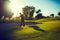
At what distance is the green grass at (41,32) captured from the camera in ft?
7.93

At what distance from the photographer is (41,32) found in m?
2.48

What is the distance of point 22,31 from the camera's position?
244 cm

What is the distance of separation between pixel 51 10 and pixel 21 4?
0.47 meters

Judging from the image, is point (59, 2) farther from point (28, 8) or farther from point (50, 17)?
point (28, 8)

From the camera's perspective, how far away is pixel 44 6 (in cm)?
258

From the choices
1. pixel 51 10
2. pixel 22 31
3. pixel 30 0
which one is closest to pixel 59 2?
pixel 51 10

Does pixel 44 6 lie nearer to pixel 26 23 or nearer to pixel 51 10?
pixel 51 10

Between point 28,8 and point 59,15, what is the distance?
0.48m

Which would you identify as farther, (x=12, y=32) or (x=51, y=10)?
(x=51, y=10)

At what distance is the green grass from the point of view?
7.93 feet

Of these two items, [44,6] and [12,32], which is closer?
[12,32]

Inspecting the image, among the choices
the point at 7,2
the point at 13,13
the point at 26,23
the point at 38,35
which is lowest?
the point at 38,35

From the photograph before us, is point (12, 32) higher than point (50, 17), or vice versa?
point (50, 17)

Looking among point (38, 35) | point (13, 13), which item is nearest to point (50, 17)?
point (38, 35)
